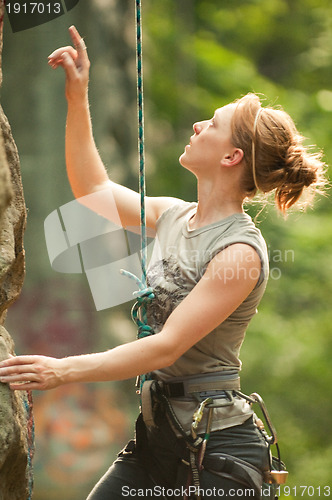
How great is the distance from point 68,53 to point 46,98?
8.45ft

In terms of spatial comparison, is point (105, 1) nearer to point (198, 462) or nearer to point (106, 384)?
point (106, 384)

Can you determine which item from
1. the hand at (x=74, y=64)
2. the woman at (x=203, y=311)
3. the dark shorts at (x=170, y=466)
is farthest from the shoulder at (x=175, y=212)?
the dark shorts at (x=170, y=466)

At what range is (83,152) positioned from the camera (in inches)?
86.0

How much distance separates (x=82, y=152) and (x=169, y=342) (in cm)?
69

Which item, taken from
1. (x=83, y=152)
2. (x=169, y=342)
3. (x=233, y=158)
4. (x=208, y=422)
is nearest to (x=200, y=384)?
(x=208, y=422)

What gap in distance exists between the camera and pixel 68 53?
209 cm

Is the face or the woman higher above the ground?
the face

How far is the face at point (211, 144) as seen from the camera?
2055mm

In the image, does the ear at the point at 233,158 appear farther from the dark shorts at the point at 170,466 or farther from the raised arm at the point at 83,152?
the dark shorts at the point at 170,466

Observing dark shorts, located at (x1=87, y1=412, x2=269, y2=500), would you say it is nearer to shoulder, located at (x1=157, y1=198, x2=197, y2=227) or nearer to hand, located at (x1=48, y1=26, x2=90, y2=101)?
shoulder, located at (x1=157, y1=198, x2=197, y2=227)

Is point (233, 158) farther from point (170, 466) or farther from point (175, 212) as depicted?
point (170, 466)

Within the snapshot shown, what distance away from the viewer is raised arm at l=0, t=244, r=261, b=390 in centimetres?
171

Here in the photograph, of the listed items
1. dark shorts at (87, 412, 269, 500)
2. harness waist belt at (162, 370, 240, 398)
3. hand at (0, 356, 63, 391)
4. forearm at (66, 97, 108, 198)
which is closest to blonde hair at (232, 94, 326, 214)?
forearm at (66, 97, 108, 198)

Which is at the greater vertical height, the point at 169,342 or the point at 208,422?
the point at 169,342
